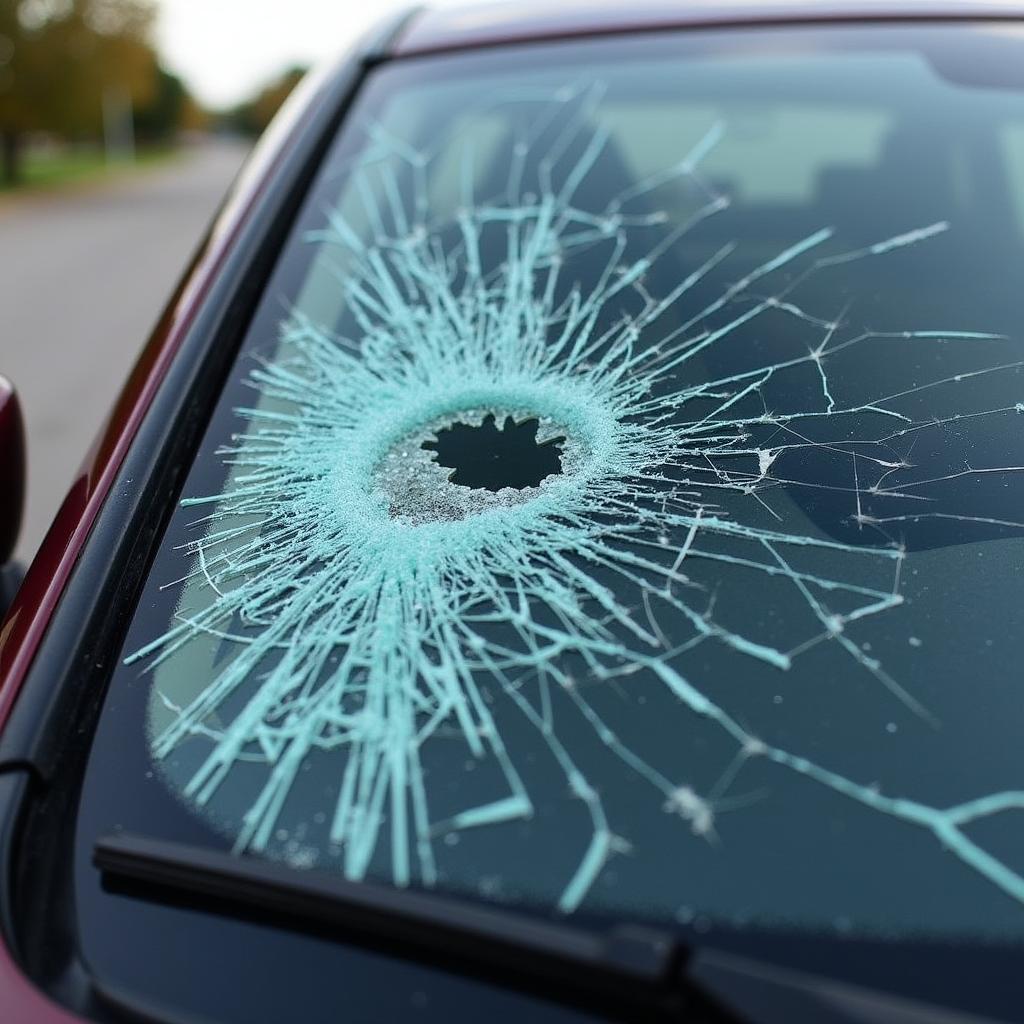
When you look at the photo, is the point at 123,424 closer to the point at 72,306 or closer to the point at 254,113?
the point at 72,306

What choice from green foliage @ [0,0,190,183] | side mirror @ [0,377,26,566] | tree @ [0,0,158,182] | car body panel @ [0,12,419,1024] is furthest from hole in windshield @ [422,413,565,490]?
tree @ [0,0,158,182]

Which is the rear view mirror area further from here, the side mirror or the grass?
the grass

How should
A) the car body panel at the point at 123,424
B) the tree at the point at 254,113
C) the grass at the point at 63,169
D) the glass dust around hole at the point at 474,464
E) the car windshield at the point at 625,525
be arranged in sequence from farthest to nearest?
the tree at the point at 254,113, the grass at the point at 63,169, the glass dust around hole at the point at 474,464, the car body panel at the point at 123,424, the car windshield at the point at 625,525

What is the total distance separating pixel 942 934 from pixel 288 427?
882 millimetres

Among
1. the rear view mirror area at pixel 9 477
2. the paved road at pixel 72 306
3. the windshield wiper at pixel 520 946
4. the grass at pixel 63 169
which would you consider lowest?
the paved road at pixel 72 306

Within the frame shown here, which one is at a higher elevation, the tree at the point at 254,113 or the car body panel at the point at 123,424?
the tree at the point at 254,113

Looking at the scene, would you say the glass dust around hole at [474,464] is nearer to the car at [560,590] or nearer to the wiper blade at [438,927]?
the car at [560,590]

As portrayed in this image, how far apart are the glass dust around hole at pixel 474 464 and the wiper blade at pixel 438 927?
425 mm

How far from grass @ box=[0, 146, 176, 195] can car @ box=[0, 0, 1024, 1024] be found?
2129cm

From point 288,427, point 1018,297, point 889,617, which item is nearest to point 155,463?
point 288,427

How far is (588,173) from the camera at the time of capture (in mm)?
1684

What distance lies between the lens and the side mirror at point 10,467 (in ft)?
4.74

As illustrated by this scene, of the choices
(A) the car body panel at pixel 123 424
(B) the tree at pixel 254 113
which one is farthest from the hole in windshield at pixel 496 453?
(B) the tree at pixel 254 113

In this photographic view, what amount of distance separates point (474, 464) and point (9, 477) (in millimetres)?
693
